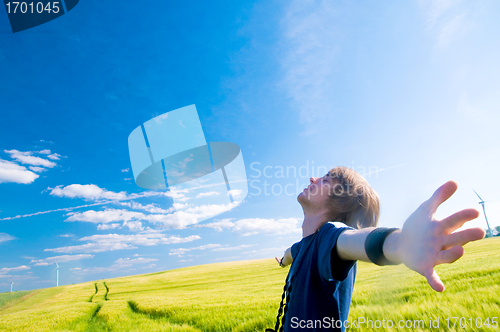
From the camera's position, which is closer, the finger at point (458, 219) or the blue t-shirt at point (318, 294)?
the finger at point (458, 219)

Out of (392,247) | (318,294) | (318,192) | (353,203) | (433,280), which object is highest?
(318,192)

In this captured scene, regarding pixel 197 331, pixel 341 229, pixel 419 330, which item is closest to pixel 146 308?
pixel 197 331

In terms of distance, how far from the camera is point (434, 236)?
3.02 feet

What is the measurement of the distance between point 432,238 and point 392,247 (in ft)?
0.61

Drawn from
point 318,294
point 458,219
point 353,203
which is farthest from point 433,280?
point 353,203

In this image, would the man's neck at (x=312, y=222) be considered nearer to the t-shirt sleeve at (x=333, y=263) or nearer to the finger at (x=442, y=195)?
the t-shirt sleeve at (x=333, y=263)

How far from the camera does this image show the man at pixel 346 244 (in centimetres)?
91

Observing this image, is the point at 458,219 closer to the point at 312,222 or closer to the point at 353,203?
the point at 353,203

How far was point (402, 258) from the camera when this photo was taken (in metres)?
1.02

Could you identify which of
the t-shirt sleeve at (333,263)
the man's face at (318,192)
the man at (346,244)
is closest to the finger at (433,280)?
the man at (346,244)

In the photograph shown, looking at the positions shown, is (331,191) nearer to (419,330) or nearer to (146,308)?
(419,330)

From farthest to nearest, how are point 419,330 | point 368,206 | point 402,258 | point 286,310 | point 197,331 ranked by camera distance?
point 197,331, point 419,330, point 368,206, point 286,310, point 402,258

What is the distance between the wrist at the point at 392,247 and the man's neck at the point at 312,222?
1533 millimetres

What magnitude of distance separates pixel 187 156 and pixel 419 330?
32.3 ft
